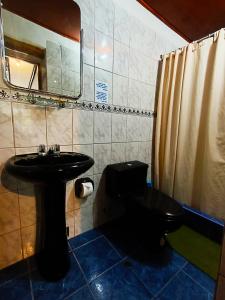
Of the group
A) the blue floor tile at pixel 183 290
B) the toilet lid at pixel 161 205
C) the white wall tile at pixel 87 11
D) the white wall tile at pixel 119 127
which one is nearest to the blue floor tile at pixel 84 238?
the toilet lid at pixel 161 205

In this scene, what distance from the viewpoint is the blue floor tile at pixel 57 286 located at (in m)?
0.93

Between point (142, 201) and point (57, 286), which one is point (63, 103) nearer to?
point (142, 201)

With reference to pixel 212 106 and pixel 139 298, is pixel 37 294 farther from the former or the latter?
pixel 212 106

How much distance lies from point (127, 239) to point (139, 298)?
1.58 ft

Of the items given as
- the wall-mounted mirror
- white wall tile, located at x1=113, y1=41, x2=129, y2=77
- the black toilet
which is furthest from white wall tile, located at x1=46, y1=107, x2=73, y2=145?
white wall tile, located at x1=113, y1=41, x2=129, y2=77

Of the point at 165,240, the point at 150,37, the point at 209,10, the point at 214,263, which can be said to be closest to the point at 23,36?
the point at 150,37

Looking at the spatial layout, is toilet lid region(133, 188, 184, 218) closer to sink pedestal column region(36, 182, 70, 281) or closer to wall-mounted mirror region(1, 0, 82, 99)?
sink pedestal column region(36, 182, 70, 281)

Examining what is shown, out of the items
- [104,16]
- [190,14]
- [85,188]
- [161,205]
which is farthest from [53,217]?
[190,14]

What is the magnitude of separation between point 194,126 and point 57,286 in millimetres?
1639

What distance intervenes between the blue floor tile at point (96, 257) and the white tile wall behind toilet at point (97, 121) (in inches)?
7.3

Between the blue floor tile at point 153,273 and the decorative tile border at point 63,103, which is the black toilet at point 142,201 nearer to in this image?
the blue floor tile at point 153,273

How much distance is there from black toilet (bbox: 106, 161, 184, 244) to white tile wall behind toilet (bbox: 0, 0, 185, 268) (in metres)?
0.16

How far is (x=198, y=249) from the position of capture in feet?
4.30

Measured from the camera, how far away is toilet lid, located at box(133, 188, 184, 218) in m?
1.10
